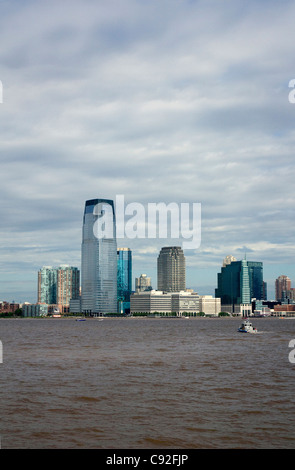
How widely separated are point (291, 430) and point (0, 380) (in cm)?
3057

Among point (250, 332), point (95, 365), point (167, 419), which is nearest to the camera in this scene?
point (167, 419)

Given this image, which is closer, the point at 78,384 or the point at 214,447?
the point at 214,447

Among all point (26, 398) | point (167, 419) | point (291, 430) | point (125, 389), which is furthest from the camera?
point (125, 389)

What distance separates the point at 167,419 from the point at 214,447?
7.09 m

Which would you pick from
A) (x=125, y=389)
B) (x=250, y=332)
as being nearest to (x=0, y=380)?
(x=125, y=389)

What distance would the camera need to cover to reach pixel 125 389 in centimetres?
4778

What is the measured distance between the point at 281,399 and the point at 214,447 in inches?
624

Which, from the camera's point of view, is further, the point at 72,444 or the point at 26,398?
the point at 26,398

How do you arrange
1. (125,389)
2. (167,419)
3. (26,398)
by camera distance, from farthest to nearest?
(125,389) → (26,398) → (167,419)

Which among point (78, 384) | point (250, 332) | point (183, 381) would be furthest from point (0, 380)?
point (250, 332)

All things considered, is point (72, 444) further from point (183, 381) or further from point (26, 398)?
point (183, 381)

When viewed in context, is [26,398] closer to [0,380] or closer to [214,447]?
[0,380]

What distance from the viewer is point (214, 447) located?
1150 inches
